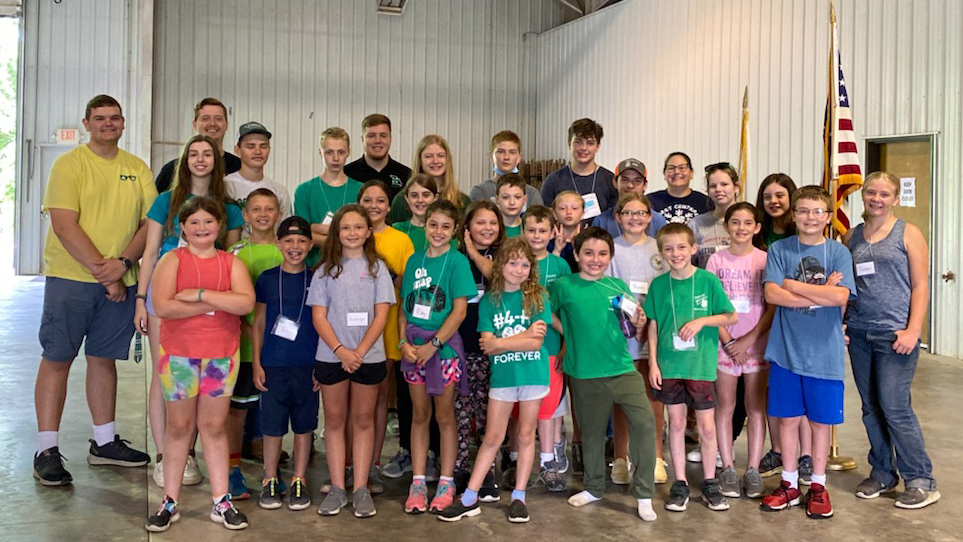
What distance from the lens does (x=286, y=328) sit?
11.6 ft

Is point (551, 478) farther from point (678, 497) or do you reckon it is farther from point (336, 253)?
point (336, 253)

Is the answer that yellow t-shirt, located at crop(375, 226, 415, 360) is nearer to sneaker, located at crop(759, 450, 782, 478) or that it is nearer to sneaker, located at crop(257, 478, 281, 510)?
sneaker, located at crop(257, 478, 281, 510)

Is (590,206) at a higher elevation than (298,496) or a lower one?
higher

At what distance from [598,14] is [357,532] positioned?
11.7 metres

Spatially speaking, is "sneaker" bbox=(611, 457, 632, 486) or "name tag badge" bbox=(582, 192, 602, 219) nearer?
"sneaker" bbox=(611, 457, 632, 486)

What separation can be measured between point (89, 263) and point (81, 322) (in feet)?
1.01

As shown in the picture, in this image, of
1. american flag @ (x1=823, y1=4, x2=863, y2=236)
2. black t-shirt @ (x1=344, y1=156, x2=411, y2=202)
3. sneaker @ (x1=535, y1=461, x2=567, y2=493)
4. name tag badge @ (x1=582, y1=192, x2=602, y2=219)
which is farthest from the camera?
black t-shirt @ (x1=344, y1=156, x2=411, y2=202)

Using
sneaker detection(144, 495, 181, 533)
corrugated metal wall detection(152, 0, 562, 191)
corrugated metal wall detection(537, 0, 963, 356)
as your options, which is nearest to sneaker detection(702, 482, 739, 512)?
sneaker detection(144, 495, 181, 533)

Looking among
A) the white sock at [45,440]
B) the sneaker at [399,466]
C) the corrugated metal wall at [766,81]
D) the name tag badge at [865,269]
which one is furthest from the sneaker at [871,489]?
the corrugated metal wall at [766,81]

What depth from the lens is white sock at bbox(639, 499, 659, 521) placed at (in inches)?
137

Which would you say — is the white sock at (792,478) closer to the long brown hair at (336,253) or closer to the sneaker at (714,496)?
the sneaker at (714,496)

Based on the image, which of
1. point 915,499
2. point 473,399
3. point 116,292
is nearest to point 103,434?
point 116,292

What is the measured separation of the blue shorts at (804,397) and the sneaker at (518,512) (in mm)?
1177

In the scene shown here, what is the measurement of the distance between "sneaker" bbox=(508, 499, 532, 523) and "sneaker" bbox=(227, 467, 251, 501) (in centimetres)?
120
